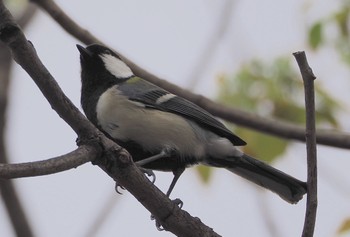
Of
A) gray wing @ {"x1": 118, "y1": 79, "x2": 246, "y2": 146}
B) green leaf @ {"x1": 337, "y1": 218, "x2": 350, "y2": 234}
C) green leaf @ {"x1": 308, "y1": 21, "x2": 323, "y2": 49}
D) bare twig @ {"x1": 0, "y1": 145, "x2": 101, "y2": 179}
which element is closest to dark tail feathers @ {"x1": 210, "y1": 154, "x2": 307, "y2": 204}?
gray wing @ {"x1": 118, "y1": 79, "x2": 246, "y2": 146}

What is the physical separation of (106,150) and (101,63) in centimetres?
139

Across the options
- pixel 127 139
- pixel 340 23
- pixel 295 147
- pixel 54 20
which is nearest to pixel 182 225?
pixel 127 139

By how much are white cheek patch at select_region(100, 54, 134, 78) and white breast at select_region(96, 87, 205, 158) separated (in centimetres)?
25

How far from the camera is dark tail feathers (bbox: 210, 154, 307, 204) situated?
10.0 feet

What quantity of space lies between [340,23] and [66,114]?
90.8 inches

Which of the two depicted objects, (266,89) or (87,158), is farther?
(266,89)

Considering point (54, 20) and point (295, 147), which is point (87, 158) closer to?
point (54, 20)

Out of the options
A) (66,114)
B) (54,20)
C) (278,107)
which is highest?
(278,107)

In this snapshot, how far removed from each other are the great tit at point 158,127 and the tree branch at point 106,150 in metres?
0.63

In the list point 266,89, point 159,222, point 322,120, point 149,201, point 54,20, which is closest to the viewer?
point 149,201

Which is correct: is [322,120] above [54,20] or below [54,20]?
above

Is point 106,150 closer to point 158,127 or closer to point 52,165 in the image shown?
point 52,165

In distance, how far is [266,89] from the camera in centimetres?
398

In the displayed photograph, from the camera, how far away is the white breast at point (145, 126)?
9.77 feet
